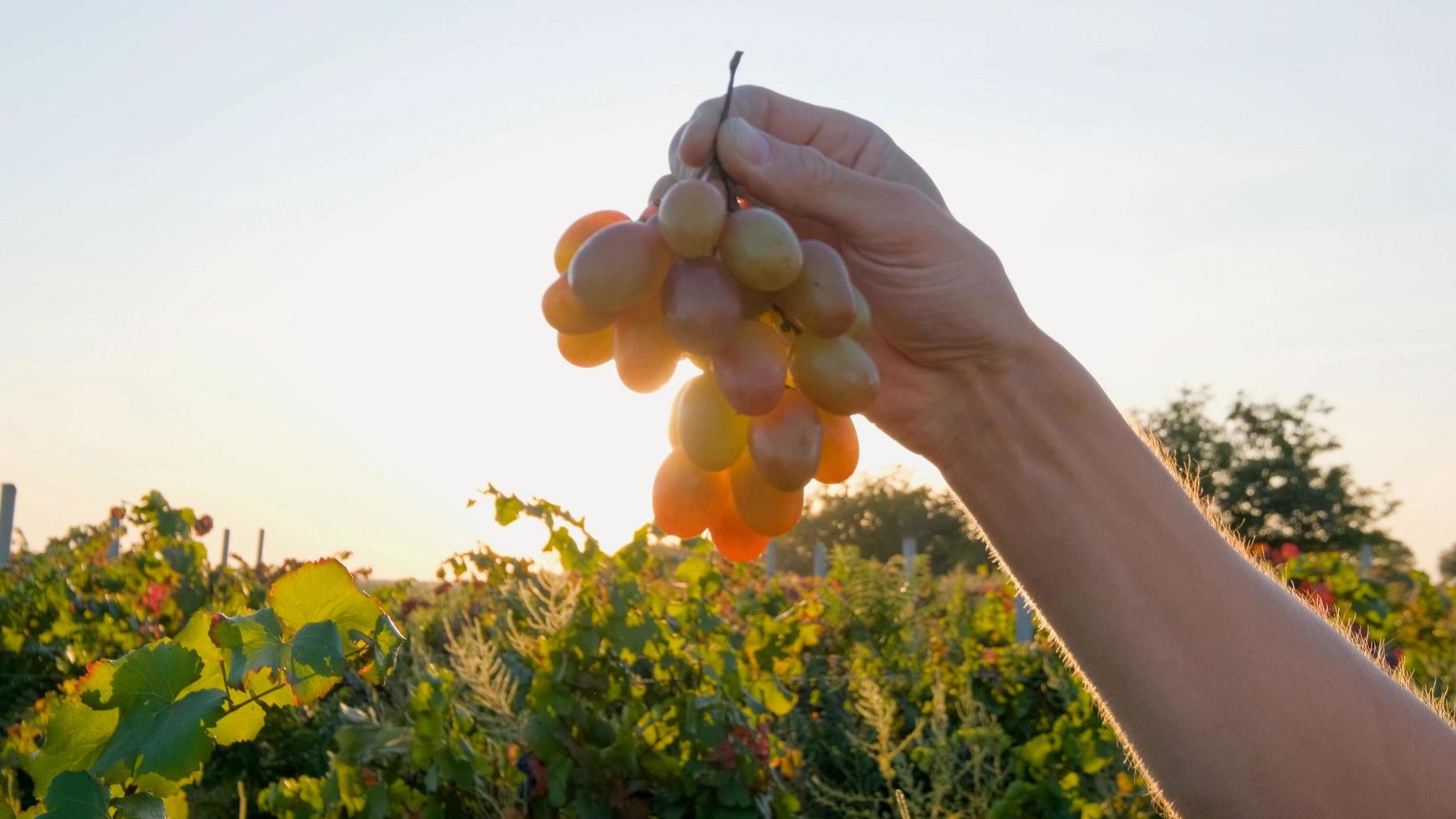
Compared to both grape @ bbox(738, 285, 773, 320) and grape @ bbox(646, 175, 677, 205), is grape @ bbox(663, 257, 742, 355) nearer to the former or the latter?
grape @ bbox(738, 285, 773, 320)

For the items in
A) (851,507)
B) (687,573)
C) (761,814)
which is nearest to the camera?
(761,814)

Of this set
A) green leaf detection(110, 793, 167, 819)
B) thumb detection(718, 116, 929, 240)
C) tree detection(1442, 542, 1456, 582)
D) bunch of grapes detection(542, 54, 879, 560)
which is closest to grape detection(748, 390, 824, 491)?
bunch of grapes detection(542, 54, 879, 560)

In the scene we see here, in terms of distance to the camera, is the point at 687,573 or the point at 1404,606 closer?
the point at 687,573

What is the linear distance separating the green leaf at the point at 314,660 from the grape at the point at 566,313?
0.33 meters

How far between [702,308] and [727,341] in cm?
5

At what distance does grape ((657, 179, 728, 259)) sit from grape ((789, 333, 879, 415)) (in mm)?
136

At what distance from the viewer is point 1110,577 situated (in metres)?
1.47

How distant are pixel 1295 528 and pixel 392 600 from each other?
3159 centimetres

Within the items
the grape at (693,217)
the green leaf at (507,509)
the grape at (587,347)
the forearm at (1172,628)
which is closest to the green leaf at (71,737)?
the grape at (587,347)

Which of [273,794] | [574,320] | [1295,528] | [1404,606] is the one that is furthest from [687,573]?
[1295,528]

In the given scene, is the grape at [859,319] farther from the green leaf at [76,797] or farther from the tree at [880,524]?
the tree at [880,524]

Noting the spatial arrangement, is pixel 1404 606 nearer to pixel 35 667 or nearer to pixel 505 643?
pixel 505 643

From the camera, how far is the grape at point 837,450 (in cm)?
112

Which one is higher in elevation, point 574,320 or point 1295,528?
point 1295,528
